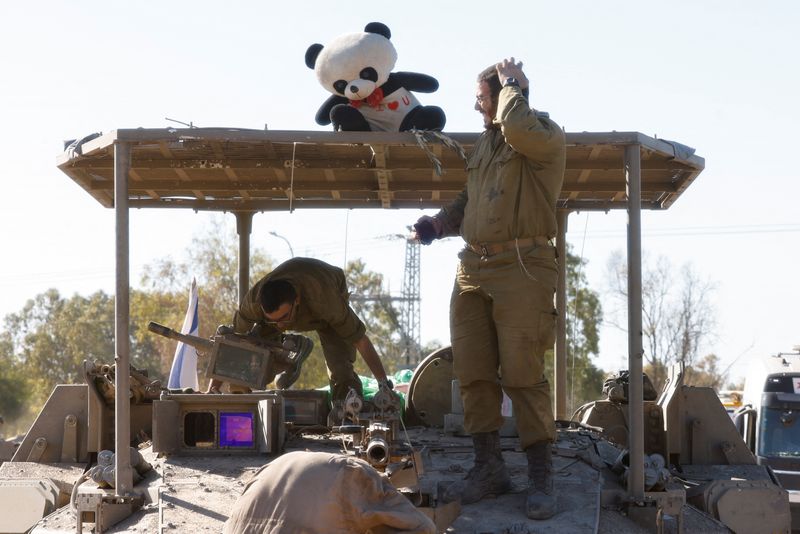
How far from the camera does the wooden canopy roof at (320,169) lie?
7179 millimetres

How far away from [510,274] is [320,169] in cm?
223

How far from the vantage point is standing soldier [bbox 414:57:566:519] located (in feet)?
22.4

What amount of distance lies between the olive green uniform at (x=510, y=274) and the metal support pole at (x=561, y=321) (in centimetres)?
234

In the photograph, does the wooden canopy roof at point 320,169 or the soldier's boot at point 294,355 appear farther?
the soldier's boot at point 294,355

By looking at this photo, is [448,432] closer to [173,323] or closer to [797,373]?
[797,373]

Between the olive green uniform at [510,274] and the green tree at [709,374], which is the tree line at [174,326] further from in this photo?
the olive green uniform at [510,274]

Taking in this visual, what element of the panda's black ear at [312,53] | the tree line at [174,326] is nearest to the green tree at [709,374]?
the tree line at [174,326]

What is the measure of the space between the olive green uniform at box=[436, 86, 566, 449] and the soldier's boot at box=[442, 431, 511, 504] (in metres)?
0.07

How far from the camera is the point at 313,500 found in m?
4.31

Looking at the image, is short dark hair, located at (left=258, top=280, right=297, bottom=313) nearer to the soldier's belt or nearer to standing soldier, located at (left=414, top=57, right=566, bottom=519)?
standing soldier, located at (left=414, top=57, right=566, bottom=519)

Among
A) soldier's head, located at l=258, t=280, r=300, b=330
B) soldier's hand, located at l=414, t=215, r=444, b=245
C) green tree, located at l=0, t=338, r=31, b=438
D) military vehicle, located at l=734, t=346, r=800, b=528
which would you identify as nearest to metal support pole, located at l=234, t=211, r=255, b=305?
soldier's head, located at l=258, t=280, r=300, b=330

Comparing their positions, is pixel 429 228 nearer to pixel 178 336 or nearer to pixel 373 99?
pixel 373 99

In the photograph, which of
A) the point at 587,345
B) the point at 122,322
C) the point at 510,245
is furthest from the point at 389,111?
the point at 587,345

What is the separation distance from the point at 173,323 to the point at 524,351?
3145cm
